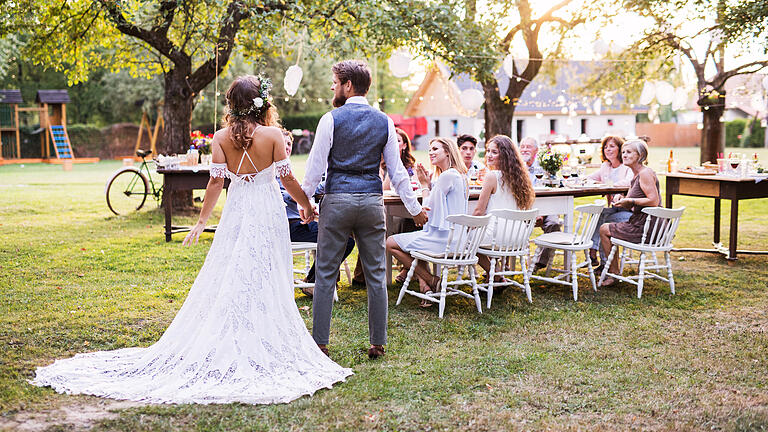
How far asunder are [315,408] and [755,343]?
3.02 m

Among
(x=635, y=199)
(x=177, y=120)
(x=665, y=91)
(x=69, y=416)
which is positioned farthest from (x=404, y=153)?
(x=665, y=91)

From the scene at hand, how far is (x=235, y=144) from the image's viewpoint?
412 centimetres

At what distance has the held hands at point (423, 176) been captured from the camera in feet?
20.9

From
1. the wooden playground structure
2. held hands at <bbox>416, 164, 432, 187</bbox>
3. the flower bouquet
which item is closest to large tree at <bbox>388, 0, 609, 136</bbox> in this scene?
the flower bouquet

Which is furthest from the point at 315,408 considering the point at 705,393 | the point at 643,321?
the point at 643,321

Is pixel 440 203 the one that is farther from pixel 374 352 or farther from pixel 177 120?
pixel 177 120

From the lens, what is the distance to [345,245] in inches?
167

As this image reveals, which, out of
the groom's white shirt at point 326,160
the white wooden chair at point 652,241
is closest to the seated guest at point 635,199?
the white wooden chair at point 652,241

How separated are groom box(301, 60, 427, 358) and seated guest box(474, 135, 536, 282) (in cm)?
170

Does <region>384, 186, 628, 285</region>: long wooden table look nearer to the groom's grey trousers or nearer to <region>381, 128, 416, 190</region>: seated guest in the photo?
<region>381, 128, 416, 190</region>: seated guest

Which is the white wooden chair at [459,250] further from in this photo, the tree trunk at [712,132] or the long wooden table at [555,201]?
the tree trunk at [712,132]

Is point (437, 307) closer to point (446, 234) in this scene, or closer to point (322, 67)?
point (446, 234)

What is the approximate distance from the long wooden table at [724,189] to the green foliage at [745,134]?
32.7 meters

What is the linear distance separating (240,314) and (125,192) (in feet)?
27.7
